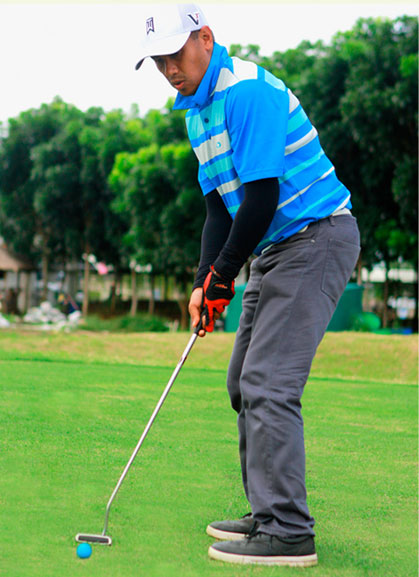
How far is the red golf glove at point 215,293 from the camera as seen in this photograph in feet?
10.6

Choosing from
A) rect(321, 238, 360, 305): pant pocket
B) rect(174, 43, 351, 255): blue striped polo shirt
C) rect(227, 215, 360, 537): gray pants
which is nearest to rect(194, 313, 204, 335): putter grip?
rect(227, 215, 360, 537): gray pants

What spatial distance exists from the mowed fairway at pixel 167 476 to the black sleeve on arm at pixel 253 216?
1153 mm

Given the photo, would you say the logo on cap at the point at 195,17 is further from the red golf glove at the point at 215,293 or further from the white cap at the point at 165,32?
the red golf glove at the point at 215,293

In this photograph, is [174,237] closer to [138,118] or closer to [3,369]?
[138,118]

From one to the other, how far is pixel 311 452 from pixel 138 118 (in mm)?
42144

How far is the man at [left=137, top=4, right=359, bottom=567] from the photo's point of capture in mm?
3037

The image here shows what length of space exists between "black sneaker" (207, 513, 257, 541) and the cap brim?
187 cm

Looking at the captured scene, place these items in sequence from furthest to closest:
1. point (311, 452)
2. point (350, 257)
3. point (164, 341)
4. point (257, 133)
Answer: point (164, 341), point (311, 452), point (350, 257), point (257, 133)

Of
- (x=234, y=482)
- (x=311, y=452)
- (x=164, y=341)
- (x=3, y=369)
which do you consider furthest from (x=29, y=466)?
(x=164, y=341)

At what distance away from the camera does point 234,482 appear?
4.03 metres

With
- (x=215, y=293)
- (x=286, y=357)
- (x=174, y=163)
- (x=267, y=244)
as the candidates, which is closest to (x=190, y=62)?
(x=267, y=244)

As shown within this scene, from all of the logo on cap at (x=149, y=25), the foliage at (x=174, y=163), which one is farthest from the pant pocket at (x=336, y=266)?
the foliage at (x=174, y=163)

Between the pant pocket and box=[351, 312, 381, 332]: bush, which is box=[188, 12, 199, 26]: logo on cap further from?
box=[351, 312, 381, 332]: bush

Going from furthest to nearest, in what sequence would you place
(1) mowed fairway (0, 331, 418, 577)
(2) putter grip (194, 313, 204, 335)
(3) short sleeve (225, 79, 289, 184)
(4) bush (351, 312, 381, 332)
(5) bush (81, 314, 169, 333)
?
1. (5) bush (81, 314, 169, 333)
2. (4) bush (351, 312, 381, 332)
3. (2) putter grip (194, 313, 204, 335)
4. (3) short sleeve (225, 79, 289, 184)
5. (1) mowed fairway (0, 331, 418, 577)
